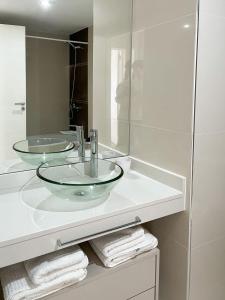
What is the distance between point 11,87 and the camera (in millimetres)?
1388

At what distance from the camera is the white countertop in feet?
3.36

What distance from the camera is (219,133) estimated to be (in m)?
1.36

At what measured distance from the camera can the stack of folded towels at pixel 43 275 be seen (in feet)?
3.37

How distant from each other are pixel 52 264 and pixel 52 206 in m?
0.24

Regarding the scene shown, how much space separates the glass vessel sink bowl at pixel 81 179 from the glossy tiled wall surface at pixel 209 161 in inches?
15.8

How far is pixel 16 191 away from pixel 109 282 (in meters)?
0.61

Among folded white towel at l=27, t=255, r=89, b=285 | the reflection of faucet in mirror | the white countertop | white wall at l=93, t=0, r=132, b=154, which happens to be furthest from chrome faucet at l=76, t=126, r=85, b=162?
folded white towel at l=27, t=255, r=89, b=285

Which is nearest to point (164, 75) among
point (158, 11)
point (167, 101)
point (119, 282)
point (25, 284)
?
point (167, 101)

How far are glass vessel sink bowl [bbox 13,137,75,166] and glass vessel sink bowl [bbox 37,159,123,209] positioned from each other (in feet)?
0.15

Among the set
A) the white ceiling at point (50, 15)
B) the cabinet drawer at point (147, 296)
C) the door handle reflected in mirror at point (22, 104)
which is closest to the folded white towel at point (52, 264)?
the cabinet drawer at point (147, 296)

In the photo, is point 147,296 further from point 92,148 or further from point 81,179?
point 92,148

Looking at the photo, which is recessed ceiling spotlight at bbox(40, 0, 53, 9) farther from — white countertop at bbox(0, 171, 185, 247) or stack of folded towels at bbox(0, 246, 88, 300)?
stack of folded towels at bbox(0, 246, 88, 300)

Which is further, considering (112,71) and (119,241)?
(112,71)

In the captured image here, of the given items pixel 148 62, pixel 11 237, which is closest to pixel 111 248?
pixel 11 237
